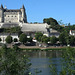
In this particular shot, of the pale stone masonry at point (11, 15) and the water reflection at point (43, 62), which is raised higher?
the pale stone masonry at point (11, 15)

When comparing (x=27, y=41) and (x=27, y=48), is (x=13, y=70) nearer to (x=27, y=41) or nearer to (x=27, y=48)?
(x=27, y=48)

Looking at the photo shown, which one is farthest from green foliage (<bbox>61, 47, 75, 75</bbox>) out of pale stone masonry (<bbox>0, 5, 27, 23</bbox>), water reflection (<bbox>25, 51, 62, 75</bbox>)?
pale stone masonry (<bbox>0, 5, 27, 23</bbox>)

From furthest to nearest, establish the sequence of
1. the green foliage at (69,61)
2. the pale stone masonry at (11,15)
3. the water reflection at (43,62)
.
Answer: the pale stone masonry at (11,15)
the water reflection at (43,62)
the green foliage at (69,61)

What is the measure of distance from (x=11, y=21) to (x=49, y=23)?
14.0 meters

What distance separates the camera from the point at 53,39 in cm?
5975

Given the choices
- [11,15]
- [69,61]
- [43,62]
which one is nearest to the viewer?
[69,61]

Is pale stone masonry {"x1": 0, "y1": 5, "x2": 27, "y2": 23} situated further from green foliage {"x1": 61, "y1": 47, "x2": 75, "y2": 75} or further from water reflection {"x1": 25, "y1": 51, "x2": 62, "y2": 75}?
green foliage {"x1": 61, "y1": 47, "x2": 75, "y2": 75}

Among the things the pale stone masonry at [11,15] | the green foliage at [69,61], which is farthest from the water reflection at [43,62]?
the pale stone masonry at [11,15]

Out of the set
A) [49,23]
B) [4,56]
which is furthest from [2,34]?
[4,56]

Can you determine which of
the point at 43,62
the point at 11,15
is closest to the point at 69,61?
the point at 43,62

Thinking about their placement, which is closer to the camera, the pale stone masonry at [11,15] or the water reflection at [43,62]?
the water reflection at [43,62]

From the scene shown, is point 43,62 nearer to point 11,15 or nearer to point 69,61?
point 69,61

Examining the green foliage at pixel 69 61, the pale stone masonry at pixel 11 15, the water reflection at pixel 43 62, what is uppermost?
the pale stone masonry at pixel 11 15

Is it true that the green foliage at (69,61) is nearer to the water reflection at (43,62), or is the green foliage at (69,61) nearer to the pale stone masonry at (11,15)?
the water reflection at (43,62)
